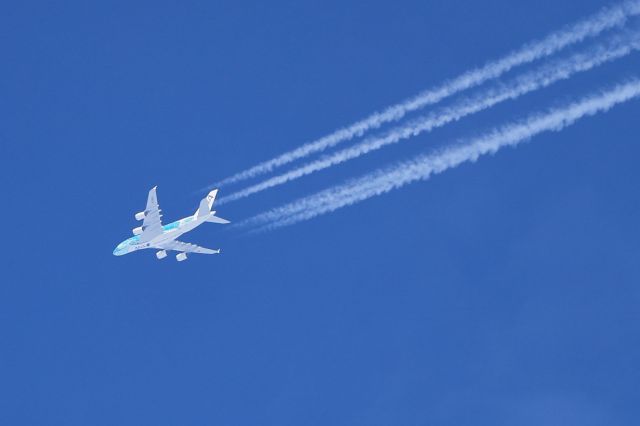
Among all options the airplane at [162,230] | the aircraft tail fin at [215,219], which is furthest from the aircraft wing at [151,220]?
the aircraft tail fin at [215,219]

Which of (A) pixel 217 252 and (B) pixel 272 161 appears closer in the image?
(B) pixel 272 161

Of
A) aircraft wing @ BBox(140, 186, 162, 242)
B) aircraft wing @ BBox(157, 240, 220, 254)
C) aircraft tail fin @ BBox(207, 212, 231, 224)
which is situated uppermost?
aircraft wing @ BBox(157, 240, 220, 254)

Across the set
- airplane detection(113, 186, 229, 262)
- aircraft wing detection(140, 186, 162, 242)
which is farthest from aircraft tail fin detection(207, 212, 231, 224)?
aircraft wing detection(140, 186, 162, 242)

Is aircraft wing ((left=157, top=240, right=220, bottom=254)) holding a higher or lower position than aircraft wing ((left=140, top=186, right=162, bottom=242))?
higher

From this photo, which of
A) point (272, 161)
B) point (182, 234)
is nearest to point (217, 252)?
point (182, 234)

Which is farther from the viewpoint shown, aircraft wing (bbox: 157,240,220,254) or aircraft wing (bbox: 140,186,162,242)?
aircraft wing (bbox: 157,240,220,254)

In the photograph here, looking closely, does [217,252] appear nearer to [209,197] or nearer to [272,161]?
[209,197]

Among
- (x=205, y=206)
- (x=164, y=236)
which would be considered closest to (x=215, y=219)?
(x=205, y=206)

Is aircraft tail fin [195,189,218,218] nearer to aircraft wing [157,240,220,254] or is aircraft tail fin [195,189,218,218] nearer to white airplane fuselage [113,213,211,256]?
white airplane fuselage [113,213,211,256]
